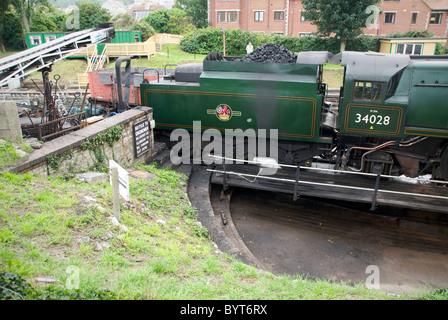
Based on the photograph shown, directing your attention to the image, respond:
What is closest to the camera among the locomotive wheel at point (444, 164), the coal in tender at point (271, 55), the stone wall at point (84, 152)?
the stone wall at point (84, 152)

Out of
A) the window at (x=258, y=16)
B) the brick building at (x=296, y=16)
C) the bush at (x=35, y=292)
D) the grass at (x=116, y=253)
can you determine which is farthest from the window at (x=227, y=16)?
the bush at (x=35, y=292)

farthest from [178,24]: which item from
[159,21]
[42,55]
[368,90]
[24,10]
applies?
[368,90]

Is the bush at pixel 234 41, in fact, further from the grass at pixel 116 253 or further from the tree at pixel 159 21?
the grass at pixel 116 253

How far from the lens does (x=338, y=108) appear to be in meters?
9.13

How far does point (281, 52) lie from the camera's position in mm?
10188

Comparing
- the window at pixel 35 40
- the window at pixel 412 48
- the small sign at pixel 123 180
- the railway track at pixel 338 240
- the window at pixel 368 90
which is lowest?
the railway track at pixel 338 240

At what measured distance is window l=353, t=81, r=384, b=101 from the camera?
854cm

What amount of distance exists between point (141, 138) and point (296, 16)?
2952 centimetres

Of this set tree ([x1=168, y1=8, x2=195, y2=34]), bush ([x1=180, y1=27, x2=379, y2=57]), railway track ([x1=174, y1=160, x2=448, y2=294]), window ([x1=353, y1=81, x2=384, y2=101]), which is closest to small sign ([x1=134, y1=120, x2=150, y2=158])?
railway track ([x1=174, y1=160, x2=448, y2=294])

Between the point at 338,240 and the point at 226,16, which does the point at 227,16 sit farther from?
the point at 338,240

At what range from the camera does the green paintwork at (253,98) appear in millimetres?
9297

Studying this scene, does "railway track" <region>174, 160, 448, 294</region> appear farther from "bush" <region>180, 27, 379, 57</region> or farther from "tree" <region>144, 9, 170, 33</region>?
"tree" <region>144, 9, 170, 33</region>

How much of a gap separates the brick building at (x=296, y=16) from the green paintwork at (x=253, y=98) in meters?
25.7
